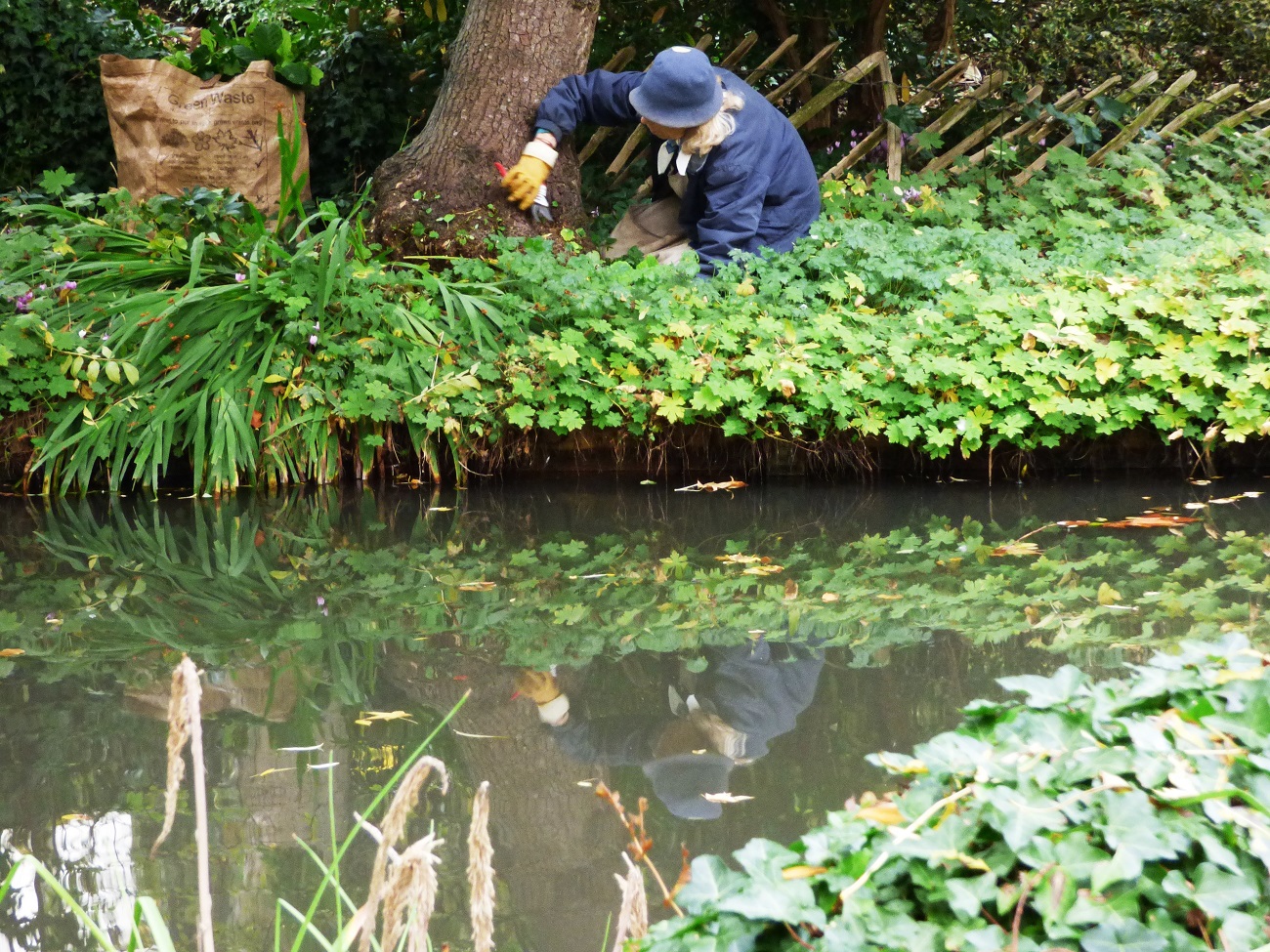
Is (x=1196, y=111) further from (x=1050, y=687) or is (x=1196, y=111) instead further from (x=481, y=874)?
(x=481, y=874)

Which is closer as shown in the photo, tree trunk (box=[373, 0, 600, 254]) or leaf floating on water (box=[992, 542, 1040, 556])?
leaf floating on water (box=[992, 542, 1040, 556])

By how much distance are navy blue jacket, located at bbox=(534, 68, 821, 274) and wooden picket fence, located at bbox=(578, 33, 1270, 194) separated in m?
0.87

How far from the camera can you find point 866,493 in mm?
4484

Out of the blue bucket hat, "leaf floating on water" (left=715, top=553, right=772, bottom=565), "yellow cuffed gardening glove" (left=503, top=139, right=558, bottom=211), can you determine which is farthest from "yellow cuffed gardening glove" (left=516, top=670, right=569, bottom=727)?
"yellow cuffed gardening glove" (left=503, top=139, right=558, bottom=211)

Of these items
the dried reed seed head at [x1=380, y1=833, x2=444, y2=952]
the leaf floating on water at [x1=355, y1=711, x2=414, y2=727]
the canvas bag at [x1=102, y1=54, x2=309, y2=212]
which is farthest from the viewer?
the canvas bag at [x1=102, y1=54, x2=309, y2=212]

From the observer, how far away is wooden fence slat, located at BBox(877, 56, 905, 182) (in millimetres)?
6441

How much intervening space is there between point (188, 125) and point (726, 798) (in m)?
5.20

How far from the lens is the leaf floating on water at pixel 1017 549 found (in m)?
3.49

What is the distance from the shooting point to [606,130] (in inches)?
256

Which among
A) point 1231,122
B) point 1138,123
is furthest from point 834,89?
point 1231,122

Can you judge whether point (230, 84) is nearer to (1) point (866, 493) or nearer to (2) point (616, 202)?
(2) point (616, 202)

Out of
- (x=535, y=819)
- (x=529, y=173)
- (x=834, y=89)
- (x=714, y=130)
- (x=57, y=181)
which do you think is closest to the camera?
(x=535, y=819)

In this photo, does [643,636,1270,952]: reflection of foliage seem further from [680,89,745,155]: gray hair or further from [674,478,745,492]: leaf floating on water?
[680,89,745,155]: gray hair

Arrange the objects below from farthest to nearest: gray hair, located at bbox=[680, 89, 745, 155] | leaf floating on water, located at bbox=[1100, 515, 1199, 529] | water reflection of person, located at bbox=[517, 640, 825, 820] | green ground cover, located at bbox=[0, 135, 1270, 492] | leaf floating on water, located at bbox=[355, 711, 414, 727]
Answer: gray hair, located at bbox=[680, 89, 745, 155] → green ground cover, located at bbox=[0, 135, 1270, 492] → leaf floating on water, located at bbox=[1100, 515, 1199, 529] → leaf floating on water, located at bbox=[355, 711, 414, 727] → water reflection of person, located at bbox=[517, 640, 825, 820]
